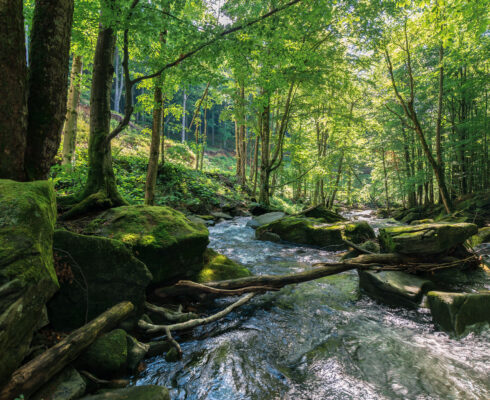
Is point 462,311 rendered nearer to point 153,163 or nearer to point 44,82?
point 44,82

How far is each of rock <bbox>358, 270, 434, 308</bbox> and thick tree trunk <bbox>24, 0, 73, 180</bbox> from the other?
613 cm

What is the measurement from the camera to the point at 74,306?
2.89m

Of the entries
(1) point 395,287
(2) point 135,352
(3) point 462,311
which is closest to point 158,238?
(2) point 135,352

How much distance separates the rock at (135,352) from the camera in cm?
273

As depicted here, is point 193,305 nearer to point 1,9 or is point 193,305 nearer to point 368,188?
point 1,9

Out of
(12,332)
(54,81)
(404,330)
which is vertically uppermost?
(54,81)

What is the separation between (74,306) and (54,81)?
3.14 metres

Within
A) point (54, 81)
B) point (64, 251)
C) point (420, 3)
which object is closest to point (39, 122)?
point (54, 81)

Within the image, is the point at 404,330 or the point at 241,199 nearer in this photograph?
the point at 404,330

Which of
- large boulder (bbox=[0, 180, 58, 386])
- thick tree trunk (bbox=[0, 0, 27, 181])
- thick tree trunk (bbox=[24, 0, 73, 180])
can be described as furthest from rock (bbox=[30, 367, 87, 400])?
→ thick tree trunk (bbox=[24, 0, 73, 180])

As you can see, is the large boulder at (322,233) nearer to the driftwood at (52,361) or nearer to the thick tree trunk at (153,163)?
the thick tree trunk at (153,163)

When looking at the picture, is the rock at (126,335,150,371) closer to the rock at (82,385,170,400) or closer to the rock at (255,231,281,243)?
the rock at (82,385,170,400)

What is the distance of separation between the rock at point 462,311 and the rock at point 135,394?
4.15m

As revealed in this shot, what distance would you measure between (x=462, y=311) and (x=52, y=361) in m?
5.26
